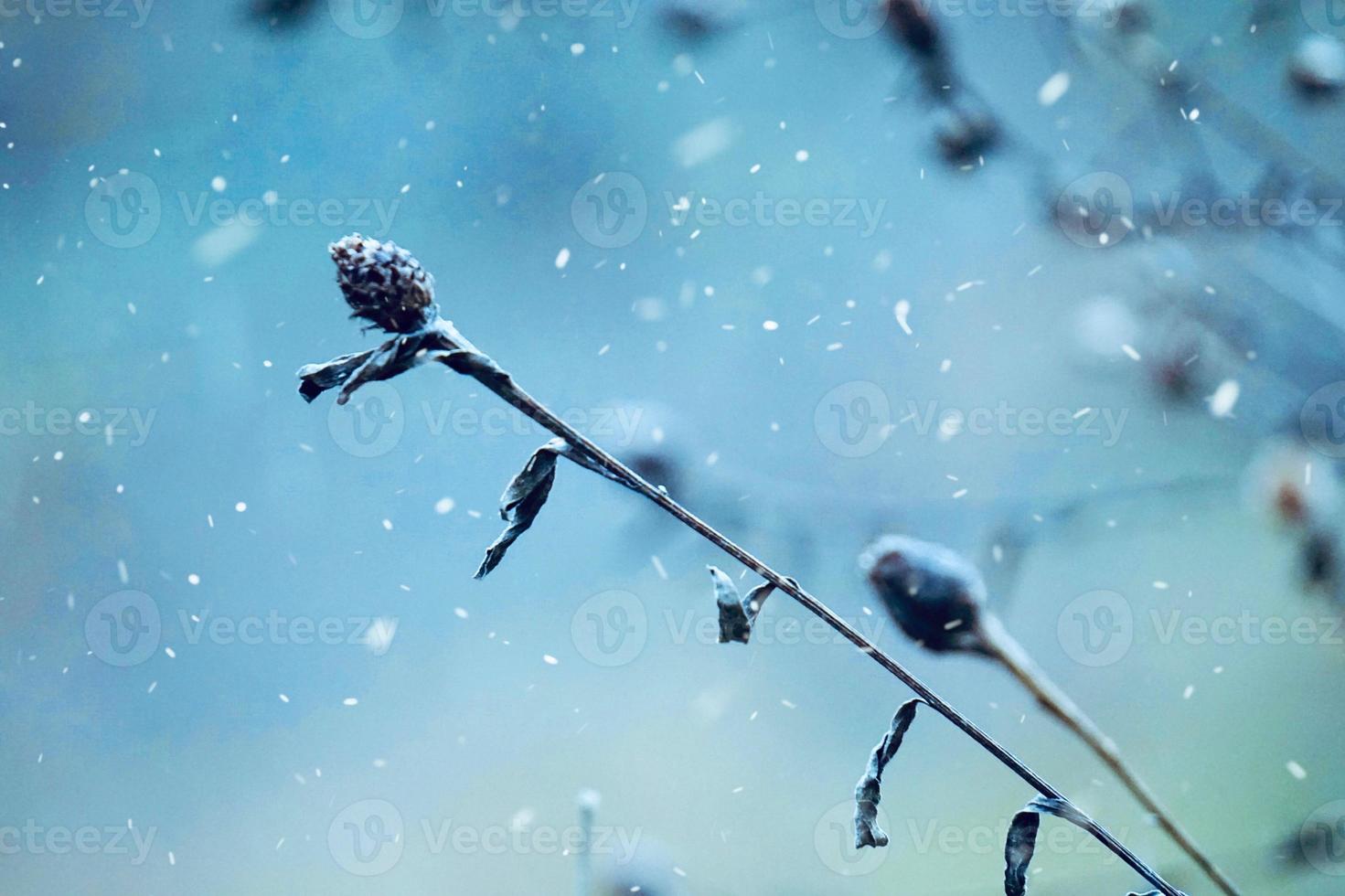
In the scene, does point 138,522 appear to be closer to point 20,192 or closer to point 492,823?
point 20,192

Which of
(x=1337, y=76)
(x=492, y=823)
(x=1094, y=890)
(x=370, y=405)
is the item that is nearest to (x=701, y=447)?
(x=370, y=405)
